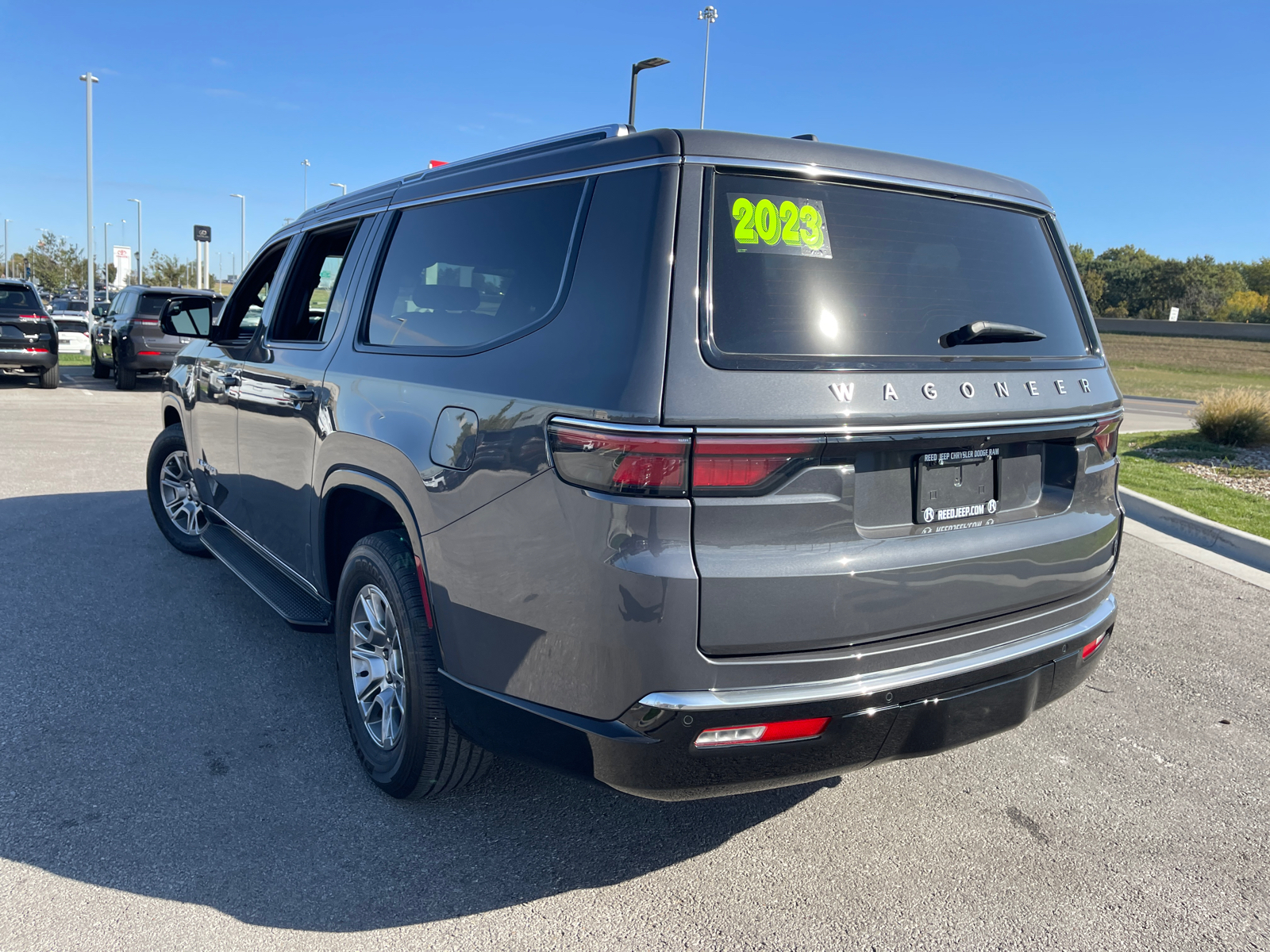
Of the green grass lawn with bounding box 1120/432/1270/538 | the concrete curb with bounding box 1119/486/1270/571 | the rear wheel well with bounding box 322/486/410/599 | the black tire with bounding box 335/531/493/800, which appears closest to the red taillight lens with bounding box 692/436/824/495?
the black tire with bounding box 335/531/493/800

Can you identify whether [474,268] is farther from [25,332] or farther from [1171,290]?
[1171,290]

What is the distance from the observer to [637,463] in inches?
83.5

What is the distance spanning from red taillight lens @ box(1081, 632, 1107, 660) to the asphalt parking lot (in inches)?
25.2

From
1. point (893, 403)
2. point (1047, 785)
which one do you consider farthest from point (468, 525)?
point (1047, 785)

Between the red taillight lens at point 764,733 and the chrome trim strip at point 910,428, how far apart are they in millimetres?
692

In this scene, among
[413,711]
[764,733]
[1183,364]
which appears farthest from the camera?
[1183,364]

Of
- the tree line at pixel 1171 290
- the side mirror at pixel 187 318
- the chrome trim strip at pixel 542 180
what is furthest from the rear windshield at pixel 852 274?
the tree line at pixel 1171 290

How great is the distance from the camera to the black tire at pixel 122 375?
53.2ft

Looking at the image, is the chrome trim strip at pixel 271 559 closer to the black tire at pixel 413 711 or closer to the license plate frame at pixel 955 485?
the black tire at pixel 413 711

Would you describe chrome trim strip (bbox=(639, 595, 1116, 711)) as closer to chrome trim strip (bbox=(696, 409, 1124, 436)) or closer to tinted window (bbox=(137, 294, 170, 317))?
chrome trim strip (bbox=(696, 409, 1124, 436))

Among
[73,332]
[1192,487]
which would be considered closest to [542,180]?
[1192,487]

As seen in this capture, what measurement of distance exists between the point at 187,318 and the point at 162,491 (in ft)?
4.88

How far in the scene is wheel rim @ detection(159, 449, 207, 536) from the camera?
5730mm

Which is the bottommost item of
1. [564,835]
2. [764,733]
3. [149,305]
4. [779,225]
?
[564,835]
